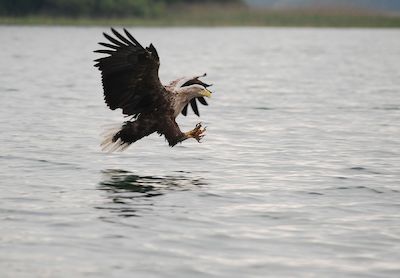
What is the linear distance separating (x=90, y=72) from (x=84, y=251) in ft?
93.9

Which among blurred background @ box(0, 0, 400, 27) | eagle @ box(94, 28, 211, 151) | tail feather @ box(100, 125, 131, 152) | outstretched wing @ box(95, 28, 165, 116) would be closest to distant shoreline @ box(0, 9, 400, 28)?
blurred background @ box(0, 0, 400, 27)

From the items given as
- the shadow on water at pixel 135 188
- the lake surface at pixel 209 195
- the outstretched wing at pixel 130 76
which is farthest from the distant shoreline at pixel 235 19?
the shadow on water at pixel 135 188

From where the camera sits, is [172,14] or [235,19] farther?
[172,14]

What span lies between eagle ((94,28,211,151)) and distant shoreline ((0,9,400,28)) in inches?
3519

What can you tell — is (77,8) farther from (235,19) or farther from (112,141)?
(112,141)

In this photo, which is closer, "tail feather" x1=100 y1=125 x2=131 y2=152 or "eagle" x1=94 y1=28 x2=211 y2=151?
"eagle" x1=94 y1=28 x2=211 y2=151

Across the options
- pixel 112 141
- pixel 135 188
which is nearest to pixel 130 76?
pixel 112 141

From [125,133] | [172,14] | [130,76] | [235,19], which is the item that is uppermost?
[172,14]

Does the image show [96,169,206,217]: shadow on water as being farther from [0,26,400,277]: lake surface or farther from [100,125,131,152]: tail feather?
[100,125,131,152]: tail feather

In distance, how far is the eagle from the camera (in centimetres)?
1251

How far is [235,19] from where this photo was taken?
112875 millimetres

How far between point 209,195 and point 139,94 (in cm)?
200

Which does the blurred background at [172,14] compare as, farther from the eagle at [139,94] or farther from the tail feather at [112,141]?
the eagle at [139,94]

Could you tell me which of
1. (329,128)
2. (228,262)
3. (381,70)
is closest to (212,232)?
(228,262)
